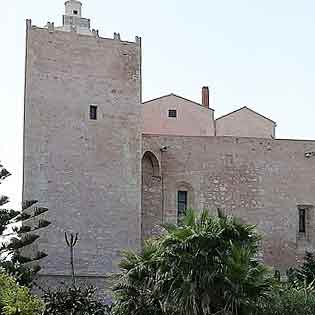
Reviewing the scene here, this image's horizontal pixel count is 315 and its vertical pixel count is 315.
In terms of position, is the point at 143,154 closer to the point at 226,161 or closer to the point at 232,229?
the point at 226,161

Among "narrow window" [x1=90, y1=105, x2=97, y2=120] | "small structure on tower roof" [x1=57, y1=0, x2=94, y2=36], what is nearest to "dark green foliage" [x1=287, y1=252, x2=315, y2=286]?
"narrow window" [x1=90, y1=105, x2=97, y2=120]

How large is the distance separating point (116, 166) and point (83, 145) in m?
1.31

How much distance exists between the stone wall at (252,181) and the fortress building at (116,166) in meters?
0.04

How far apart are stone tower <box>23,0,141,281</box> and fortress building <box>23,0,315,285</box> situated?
0.03 m

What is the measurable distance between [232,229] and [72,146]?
10.0 m

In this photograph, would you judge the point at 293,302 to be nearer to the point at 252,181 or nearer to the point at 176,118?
the point at 252,181

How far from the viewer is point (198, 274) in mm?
20750

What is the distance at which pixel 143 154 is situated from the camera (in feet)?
107

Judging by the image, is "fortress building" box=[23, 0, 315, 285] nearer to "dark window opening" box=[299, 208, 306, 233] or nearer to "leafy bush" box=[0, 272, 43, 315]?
"dark window opening" box=[299, 208, 306, 233]

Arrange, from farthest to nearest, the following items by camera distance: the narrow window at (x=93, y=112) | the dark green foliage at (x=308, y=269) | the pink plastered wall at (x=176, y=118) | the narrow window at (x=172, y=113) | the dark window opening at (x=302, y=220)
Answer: the narrow window at (x=172, y=113) → the pink plastered wall at (x=176, y=118) → the dark window opening at (x=302, y=220) → the dark green foliage at (x=308, y=269) → the narrow window at (x=93, y=112)

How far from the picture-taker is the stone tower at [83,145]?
30.0 metres

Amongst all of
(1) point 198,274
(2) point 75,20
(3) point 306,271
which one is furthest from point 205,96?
(1) point 198,274

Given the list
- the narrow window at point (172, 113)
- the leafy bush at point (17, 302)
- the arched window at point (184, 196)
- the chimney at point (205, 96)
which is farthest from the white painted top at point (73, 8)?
the leafy bush at point (17, 302)

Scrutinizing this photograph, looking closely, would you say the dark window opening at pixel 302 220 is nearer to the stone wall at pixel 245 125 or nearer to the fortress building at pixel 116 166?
the fortress building at pixel 116 166
